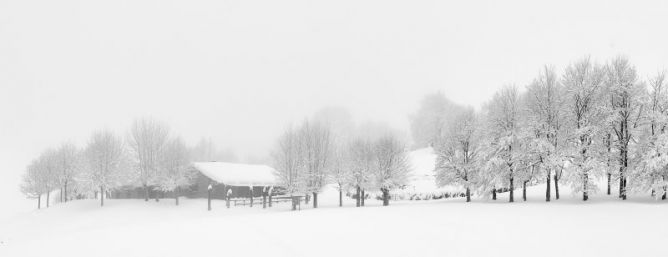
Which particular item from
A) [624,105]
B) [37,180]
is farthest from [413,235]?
[37,180]

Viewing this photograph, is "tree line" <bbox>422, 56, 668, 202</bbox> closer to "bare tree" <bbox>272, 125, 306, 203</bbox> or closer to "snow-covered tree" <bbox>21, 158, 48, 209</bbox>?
"bare tree" <bbox>272, 125, 306, 203</bbox>

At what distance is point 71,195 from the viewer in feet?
191

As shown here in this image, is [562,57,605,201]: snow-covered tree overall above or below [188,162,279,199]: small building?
above

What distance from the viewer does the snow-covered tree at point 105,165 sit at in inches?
1849

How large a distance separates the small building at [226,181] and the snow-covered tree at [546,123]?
26.9 m

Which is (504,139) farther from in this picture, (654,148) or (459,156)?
(654,148)

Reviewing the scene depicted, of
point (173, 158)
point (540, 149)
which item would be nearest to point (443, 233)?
point (540, 149)

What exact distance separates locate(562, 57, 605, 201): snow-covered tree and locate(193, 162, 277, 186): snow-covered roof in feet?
92.4

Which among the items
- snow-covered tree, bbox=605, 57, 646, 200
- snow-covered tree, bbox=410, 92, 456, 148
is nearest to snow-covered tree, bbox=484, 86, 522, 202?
snow-covered tree, bbox=605, 57, 646, 200

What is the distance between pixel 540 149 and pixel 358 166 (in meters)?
14.8

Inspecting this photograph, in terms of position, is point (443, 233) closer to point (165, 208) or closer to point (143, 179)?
point (165, 208)

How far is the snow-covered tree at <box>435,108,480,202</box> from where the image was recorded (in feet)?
112

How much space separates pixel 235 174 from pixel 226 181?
395cm

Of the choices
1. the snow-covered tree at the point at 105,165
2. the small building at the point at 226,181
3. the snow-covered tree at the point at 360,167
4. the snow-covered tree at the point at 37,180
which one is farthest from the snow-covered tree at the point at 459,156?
the snow-covered tree at the point at 37,180
